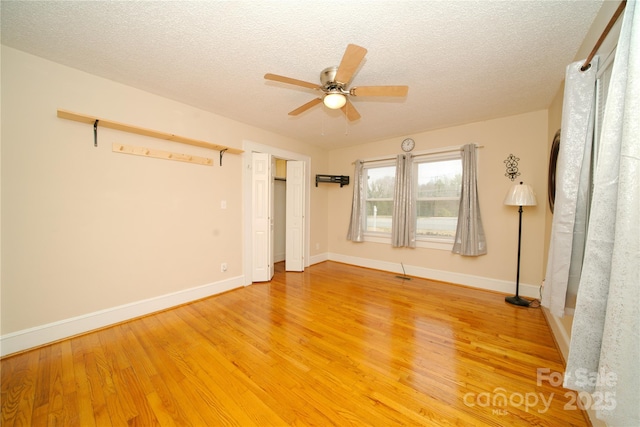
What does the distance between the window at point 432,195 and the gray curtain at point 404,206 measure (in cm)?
13

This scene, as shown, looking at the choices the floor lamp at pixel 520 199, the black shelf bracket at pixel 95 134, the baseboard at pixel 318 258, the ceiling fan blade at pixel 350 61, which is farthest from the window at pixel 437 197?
the black shelf bracket at pixel 95 134

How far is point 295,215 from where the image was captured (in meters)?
4.41

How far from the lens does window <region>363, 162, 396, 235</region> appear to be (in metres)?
4.48

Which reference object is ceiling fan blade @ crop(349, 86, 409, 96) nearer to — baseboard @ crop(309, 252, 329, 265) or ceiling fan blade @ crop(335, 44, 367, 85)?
ceiling fan blade @ crop(335, 44, 367, 85)

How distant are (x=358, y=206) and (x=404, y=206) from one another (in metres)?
0.98

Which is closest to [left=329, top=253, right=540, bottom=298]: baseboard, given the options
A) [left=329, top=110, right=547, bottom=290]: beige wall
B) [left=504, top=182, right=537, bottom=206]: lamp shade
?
[left=329, top=110, right=547, bottom=290]: beige wall

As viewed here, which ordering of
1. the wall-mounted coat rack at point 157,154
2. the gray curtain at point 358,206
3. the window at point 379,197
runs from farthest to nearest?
1. the gray curtain at point 358,206
2. the window at point 379,197
3. the wall-mounted coat rack at point 157,154

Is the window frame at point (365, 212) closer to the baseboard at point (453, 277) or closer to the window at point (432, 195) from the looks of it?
the window at point (432, 195)

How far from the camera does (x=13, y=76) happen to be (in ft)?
6.04

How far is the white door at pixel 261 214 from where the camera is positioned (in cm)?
358

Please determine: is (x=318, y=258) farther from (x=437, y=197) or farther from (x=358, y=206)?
(x=437, y=197)

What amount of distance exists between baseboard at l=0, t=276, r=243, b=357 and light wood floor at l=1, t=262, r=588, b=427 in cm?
8

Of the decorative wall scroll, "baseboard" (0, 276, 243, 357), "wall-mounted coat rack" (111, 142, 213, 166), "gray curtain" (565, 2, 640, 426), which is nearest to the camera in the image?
"gray curtain" (565, 2, 640, 426)

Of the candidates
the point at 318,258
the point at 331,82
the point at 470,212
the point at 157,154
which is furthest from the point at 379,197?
the point at 157,154
